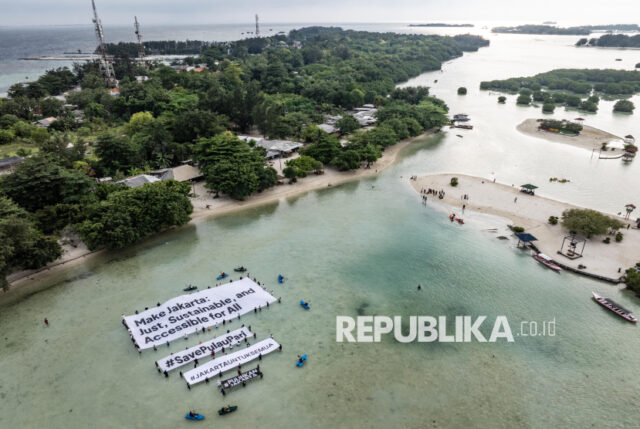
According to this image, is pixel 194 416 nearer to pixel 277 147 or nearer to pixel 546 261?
pixel 546 261

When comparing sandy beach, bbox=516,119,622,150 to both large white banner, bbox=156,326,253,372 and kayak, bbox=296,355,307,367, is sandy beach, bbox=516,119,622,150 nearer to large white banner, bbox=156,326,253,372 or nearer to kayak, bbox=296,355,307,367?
kayak, bbox=296,355,307,367

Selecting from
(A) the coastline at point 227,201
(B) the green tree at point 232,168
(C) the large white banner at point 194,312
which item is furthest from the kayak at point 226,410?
(B) the green tree at point 232,168

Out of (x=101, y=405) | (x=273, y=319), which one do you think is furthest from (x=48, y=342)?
(x=273, y=319)

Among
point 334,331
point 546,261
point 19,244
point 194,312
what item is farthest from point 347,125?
point 19,244

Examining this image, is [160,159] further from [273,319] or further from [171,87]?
[171,87]

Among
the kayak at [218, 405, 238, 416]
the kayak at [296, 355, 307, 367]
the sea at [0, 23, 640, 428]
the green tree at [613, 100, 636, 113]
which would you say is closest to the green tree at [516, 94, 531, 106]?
the green tree at [613, 100, 636, 113]
